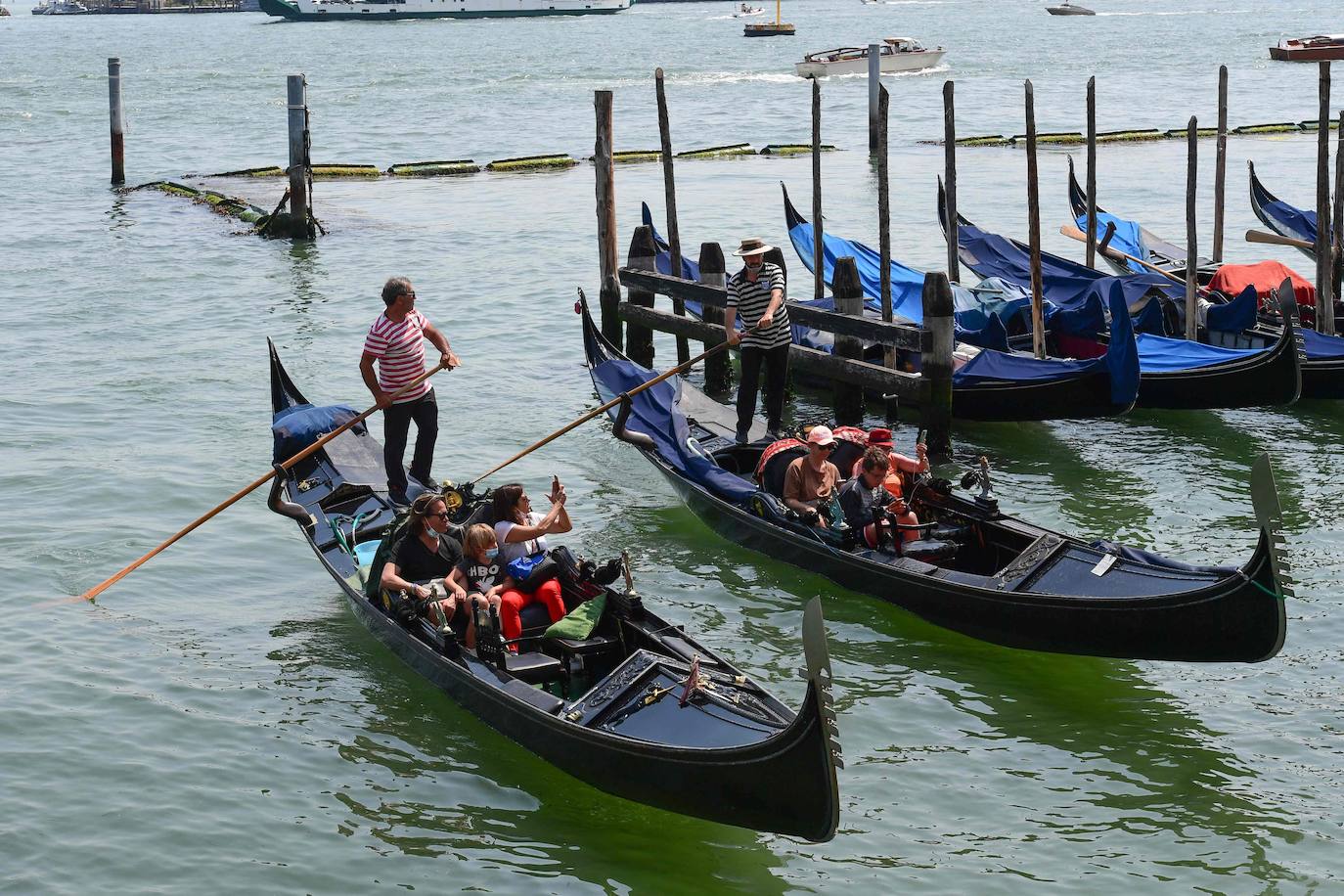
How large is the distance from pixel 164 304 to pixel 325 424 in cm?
769

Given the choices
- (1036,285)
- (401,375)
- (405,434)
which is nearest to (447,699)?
(405,434)

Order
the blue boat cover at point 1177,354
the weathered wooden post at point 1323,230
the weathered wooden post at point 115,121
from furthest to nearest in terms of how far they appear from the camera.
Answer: the weathered wooden post at point 115,121 → the weathered wooden post at point 1323,230 → the blue boat cover at point 1177,354

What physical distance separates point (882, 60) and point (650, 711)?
42.0m

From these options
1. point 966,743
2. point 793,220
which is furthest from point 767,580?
point 793,220

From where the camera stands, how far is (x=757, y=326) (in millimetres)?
10031

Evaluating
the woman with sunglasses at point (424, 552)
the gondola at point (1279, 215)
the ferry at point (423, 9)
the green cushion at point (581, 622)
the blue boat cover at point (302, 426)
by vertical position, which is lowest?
the green cushion at point (581, 622)

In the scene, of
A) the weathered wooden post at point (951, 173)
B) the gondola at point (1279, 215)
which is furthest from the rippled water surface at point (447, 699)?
the gondola at point (1279, 215)

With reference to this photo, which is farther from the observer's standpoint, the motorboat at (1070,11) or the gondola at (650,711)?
the motorboat at (1070,11)

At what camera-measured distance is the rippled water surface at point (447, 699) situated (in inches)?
243

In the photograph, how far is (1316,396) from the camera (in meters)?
11.5

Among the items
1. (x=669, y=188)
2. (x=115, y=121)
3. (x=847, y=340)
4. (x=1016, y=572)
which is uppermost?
(x=115, y=121)

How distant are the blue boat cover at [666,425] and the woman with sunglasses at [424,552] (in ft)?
7.16

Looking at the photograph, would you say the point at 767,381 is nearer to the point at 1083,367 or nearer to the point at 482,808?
the point at 1083,367

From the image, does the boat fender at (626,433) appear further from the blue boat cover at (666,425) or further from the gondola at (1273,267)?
the gondola at (1273,267)
